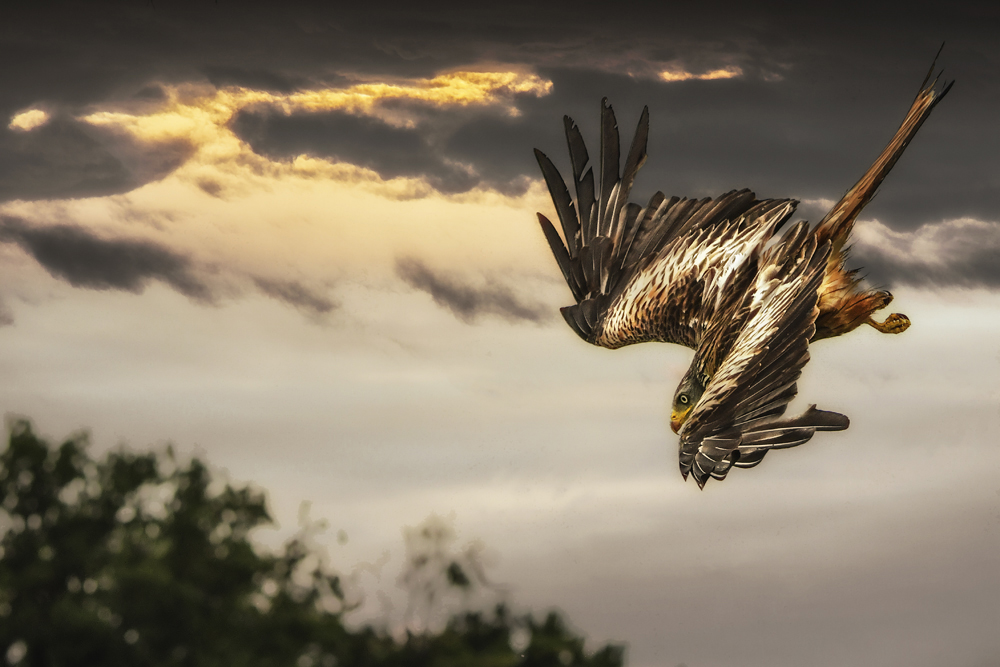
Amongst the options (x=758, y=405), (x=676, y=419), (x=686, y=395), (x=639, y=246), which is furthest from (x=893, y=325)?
(x=639, y=246)

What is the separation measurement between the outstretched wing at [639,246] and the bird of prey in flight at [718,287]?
1 cm

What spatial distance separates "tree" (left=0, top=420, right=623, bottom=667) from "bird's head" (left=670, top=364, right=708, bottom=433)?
859 centimetres

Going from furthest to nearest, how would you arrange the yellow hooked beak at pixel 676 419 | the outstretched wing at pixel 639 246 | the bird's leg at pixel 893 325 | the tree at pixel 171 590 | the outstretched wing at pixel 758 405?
1. the tree at pixel 171 590
2. the outstretched wing at pixel 639 246
3. the bird's leg at pixel 893 325
4. the yellow hooked beak at pixel 676 419
5. the outstretched wing at pixel 758 405

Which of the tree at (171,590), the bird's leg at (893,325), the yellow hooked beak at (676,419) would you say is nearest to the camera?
the yellow hooked beak at (676,419)

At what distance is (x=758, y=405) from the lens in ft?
16.0

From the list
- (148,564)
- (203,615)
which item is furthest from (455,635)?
(148,564)

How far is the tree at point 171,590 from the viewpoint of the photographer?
40.4 ft

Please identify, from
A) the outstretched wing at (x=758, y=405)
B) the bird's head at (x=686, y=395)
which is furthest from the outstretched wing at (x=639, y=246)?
the outstretched wing at (x=758, y=405)

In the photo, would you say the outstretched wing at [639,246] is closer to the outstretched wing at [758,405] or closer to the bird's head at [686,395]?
the bird's head at [686,395]

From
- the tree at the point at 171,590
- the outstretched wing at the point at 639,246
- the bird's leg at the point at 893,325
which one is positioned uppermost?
the outstretched wing at the point at 639,246

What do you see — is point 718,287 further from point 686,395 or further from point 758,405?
point 758,405

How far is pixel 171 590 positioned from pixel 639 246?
850 centimetres

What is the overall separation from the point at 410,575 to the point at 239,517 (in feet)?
9.94

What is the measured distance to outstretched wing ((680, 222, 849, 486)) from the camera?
4797 millimetres
